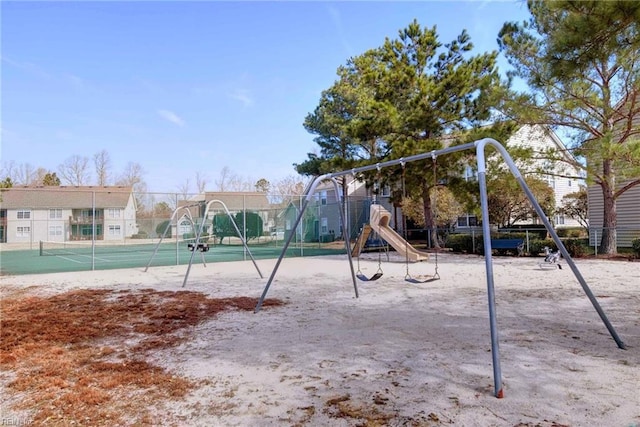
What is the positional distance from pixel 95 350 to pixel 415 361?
318 cm

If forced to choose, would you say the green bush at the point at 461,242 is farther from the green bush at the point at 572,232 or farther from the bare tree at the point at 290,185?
the bare tree at the point at 290,185

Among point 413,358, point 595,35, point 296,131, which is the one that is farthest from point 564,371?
point 296,131

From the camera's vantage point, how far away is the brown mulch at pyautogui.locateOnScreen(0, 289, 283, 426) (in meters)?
2.60

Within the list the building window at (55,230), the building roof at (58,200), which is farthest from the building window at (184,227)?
the building window at (55,230)

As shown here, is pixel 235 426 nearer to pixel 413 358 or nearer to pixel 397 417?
pixel 397 417

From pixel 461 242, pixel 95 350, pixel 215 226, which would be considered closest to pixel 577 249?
pixel 461 242

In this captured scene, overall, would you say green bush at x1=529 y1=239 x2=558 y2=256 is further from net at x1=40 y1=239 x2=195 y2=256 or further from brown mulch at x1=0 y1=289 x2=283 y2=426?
net at x1=40 y1=239 x2=195 y2=256

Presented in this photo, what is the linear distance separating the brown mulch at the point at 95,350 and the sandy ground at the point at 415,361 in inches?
10.0

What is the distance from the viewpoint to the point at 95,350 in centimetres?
386

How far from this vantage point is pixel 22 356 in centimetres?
366

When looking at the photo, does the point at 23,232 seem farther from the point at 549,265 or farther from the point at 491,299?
the point at 491,299

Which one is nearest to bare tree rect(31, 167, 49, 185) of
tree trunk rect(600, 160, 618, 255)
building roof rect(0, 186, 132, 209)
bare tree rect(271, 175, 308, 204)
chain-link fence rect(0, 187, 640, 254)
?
building roof rect(0, 186, 132, 209)

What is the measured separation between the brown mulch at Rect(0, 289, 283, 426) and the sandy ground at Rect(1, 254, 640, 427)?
0.25 meters

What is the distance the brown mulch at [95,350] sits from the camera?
260cm
